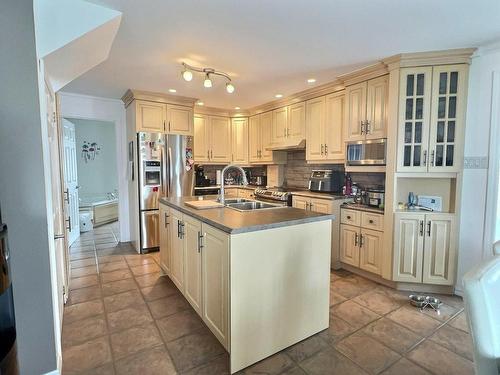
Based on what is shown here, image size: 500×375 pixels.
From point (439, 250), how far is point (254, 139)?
11.2ft

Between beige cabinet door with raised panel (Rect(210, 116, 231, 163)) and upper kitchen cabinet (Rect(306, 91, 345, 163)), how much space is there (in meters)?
1.82

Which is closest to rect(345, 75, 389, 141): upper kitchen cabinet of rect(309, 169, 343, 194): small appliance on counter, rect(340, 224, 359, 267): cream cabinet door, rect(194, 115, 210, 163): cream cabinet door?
rect(309, 169, 343, 194): small appliance on counter

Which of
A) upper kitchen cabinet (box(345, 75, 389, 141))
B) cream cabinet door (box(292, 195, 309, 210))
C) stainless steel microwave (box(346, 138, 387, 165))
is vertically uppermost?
upper kitchen cabinet (box(345, 75, 389, 141))

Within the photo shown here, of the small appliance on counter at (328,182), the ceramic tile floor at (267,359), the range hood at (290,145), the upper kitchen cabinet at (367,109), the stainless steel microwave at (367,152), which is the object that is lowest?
the ceramic tile floor at (267,359)

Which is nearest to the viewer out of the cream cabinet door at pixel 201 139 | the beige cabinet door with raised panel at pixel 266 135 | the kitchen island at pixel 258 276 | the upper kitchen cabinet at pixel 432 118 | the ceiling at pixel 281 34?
the kitchen island at pixel 258 276

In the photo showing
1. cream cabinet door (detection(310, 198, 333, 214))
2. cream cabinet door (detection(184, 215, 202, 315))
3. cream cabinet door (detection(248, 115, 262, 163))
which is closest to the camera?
cream cabinet door (detection(184, 215, 202, 315))

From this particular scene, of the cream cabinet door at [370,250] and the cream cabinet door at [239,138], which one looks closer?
the cream cabinet door at [370,250]

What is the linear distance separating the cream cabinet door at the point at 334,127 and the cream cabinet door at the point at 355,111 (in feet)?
0.57

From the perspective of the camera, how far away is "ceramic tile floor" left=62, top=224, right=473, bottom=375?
180 centimetres

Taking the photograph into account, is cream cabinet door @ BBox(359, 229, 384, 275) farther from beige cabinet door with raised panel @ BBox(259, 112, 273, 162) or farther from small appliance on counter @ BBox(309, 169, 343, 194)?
beige cabinet door with raised panel @ BBox(259, 112, 273, 162)

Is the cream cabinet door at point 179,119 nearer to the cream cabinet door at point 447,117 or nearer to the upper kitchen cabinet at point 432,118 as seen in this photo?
the upper kitchen cabinet at point 432,118

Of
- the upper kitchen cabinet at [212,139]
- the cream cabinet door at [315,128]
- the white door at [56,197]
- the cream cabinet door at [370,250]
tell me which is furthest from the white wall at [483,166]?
the upper kitchen cabinet at [212,139]

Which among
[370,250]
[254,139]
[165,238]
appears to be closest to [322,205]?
[370,250]

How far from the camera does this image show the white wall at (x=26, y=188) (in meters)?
1.40
